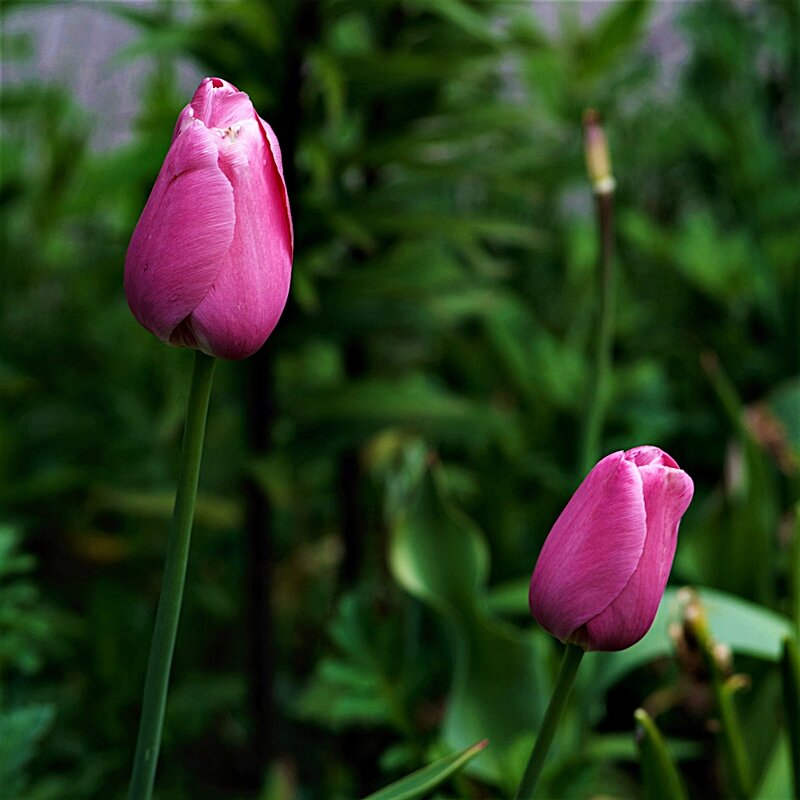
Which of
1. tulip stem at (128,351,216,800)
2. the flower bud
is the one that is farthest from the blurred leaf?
the flower bud

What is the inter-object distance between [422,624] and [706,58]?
1.26 meters

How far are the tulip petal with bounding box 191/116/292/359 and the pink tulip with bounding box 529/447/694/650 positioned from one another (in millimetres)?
93

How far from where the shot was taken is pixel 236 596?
0.99 metres

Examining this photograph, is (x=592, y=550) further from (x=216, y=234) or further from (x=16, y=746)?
(x=16, y=746)

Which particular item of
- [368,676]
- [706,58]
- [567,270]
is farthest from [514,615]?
[706,58]

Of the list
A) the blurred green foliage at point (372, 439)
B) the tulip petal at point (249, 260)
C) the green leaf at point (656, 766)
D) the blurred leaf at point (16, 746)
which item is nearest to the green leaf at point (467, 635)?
the blurred green foliage at point (372, 439)

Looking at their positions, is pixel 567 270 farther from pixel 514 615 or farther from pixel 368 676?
pixel 368 676

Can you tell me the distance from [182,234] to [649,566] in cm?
14

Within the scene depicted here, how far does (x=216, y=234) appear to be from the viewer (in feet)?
0.82

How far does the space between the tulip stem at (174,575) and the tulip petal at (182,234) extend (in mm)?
17

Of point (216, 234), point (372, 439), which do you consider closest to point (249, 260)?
point (216, 234)

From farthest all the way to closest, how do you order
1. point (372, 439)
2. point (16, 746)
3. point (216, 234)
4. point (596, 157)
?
point (372, 439)
point (596, 157)
point (16, 746)
point (216, 234)

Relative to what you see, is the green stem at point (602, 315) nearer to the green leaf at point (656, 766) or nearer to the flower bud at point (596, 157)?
the flower bud at point (596, 157)

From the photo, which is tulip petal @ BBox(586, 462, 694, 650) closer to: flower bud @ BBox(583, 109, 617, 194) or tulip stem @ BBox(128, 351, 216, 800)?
tulip stem @ BBox(128, 351, 216, 800)
